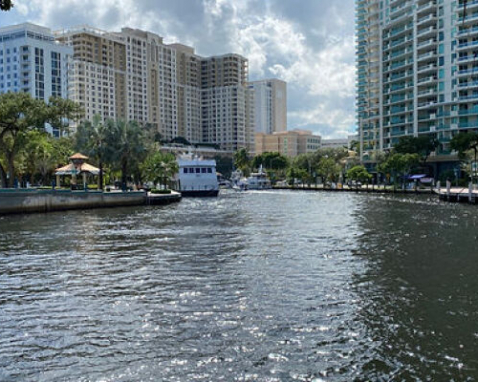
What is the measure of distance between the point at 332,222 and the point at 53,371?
3459 centimetres

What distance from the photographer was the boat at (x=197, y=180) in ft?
325

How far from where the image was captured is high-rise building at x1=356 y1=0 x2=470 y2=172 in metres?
112

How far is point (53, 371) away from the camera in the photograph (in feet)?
39.2

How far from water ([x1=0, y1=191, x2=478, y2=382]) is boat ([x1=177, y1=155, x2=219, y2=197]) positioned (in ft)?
218

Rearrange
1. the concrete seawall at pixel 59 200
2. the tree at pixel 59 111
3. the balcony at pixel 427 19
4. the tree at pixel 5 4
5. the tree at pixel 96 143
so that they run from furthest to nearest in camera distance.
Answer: the balcony at pixel 427 19, the tree at pixel 96 143, the tree at pixel 59 111, the concrete seawall at pixel 59 200, the tree at pixel 5 4

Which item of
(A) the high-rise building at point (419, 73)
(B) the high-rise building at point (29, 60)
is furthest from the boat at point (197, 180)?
(B) the high-rise building at point (29, 60)

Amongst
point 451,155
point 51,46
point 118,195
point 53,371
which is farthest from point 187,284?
point 51,46

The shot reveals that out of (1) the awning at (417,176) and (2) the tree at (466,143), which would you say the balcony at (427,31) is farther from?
(2) the tree at (466,143)

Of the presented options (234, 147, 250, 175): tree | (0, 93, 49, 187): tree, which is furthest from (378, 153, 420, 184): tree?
(234, 147, 250, 175): tree

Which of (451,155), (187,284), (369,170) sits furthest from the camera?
(369,170)

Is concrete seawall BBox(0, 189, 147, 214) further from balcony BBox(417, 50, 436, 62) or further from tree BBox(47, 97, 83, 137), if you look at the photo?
balcony BBox(417, 50, 436, 62)

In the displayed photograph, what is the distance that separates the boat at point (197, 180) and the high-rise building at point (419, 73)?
47.1m

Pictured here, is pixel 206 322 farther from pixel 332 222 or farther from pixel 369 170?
pixel 369 170

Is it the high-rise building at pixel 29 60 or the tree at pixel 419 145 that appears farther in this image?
the high-rise building at pixel 29 60
